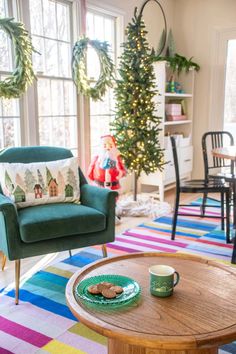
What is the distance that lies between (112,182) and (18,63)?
4.86 feet

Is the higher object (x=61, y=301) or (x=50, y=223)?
(x=50, y=223)

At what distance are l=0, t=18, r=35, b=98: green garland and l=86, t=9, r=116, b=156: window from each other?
4.07ft

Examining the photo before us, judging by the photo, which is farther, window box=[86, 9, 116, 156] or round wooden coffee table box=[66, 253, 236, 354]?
window box=[86, 9, 116, 156]

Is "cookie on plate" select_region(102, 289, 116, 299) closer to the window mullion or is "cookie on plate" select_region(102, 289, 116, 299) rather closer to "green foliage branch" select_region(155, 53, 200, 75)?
the window mullion

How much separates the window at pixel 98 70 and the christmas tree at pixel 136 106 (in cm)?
25

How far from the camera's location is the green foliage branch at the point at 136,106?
159 inches

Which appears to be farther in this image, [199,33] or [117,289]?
[199,33]

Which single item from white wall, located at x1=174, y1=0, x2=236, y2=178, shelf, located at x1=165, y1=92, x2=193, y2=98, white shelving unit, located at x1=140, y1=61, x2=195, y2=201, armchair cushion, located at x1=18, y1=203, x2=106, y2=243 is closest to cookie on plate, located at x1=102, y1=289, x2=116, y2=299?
armchair cushion, located at x1=18, y1=203, x2=106, y2=243

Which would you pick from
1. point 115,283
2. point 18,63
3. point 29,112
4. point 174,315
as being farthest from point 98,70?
point 174,315

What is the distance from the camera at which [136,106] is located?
412 cm

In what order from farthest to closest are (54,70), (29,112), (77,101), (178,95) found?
(178,95) < (77,101) < (54,70) < (29,112)

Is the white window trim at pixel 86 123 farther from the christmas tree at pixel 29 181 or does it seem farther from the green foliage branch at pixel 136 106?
the christmas tree at pixel 29 181

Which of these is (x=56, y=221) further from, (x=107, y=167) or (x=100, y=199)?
(x=107, y=167)

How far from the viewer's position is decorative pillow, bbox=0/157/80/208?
2.52m
